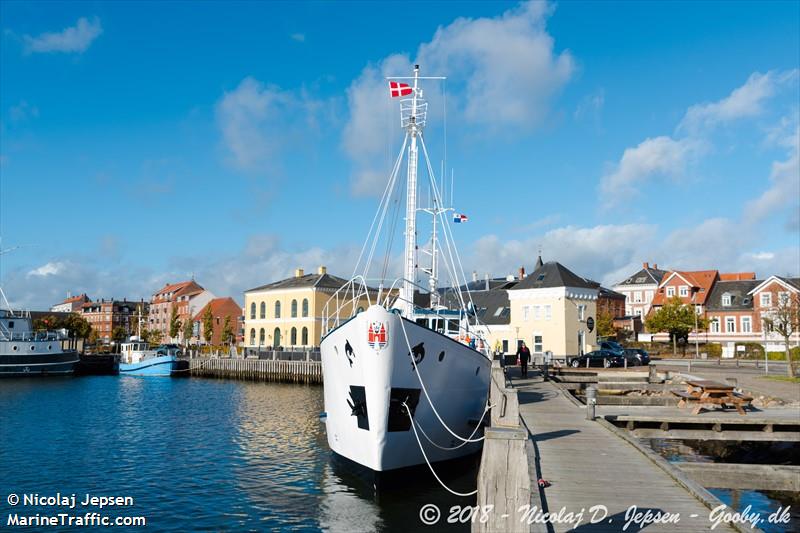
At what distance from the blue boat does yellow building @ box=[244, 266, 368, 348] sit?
9450 mm

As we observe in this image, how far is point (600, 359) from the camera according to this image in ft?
143

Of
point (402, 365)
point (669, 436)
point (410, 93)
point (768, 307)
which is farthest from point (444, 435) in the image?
point (768, 307)

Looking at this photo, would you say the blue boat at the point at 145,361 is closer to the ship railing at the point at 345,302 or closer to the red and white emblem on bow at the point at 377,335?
the ship railing at the point at 345,302

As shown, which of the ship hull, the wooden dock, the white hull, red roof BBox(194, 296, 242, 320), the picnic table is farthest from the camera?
red roof BBox(194, 296, 242, 320)

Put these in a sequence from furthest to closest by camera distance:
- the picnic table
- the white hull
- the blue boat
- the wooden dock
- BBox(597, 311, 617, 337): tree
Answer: BBox(597, 311, 617, 337): tree < the blue boat < the wooden dock < the picnic table < the white hull

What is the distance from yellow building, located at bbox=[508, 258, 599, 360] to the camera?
152ft

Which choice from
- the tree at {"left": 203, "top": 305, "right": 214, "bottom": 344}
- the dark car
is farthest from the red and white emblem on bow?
the tree at {"left": 203, "top": 305, "right": 214, "bottom": 344}

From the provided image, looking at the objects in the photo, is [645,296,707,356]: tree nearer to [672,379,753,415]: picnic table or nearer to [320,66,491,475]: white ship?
[672,379,753,415]: picnic table

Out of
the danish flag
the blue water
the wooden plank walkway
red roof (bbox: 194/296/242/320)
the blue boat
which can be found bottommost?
the blue water

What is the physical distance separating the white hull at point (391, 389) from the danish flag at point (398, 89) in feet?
30.8

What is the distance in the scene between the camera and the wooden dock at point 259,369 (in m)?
55.0

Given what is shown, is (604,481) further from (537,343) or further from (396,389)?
(537,343)

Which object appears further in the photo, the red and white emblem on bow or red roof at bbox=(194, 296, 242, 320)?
red roof at bbox=(194, 296, 242, 320)

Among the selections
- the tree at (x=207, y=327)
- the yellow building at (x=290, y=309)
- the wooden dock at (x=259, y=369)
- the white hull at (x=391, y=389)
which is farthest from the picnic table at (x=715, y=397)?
the tree at (x=207, y=327)
